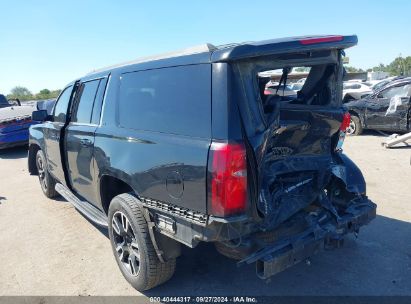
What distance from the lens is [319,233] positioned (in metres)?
2.97

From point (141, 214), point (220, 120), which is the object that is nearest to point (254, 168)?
point (220, 120)

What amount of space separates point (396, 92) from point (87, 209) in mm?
9382

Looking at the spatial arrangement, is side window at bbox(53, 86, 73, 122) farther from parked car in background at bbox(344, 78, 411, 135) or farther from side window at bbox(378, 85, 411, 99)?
side window at bbox(378, 85, 411, 99)

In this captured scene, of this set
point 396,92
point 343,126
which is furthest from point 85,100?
point 396,92

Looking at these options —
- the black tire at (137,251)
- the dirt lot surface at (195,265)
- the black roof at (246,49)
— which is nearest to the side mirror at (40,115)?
the dirt lot surface at (195,265)

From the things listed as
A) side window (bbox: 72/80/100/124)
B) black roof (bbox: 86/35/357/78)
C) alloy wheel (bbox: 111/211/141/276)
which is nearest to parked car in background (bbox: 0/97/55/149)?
side window (bbox: 72/80/100/124)

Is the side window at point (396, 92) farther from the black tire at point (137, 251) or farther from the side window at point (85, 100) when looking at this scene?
the black tire at point (137, 251)

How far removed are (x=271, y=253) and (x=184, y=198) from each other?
2.50 feet

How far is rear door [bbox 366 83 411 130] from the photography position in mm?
9953

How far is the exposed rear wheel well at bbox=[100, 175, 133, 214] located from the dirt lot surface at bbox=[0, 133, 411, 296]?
0.70 metres

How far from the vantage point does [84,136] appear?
396 cm

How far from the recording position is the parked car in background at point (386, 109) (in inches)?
392

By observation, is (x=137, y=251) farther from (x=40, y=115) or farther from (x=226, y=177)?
(x=40, y=115)

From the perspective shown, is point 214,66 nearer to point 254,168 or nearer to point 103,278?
point 254,168
